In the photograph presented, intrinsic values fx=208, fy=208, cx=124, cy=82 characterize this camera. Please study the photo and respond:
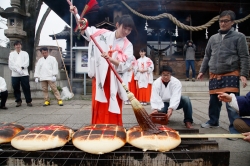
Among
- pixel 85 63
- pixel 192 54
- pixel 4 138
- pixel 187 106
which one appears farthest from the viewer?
pixel 192 54

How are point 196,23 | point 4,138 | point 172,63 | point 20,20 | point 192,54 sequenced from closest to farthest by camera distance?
point 4,138, point 20,20, point 192,54, point 172,63, point 196,23

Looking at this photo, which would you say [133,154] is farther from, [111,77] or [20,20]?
[20,20]

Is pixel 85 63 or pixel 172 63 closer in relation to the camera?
pixel 85 63

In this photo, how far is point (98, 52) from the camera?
3273 millimetres

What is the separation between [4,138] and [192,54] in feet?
34.9

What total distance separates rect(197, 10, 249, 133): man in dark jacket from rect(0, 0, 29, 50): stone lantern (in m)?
8.16

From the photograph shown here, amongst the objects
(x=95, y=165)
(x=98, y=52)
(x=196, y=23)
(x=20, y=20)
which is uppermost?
(x=196, y=23)

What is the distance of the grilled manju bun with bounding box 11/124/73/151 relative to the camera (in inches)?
79.5

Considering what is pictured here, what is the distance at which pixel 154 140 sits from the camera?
2.03 meters

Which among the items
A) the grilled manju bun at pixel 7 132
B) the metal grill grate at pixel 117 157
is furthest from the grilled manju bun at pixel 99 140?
the grilled manju bun at pixel 7 132

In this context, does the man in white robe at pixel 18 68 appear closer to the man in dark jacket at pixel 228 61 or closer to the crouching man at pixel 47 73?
the crouching man at pixel 47 73

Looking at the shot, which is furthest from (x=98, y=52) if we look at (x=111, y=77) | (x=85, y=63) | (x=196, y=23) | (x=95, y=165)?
(x=196, y=23)

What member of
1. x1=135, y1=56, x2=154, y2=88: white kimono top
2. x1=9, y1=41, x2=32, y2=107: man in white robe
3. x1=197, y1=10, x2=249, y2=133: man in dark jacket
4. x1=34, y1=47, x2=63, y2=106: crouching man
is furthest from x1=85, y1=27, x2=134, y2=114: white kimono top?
x1=135, y1=56, x2=154, y2=88: white kimono top

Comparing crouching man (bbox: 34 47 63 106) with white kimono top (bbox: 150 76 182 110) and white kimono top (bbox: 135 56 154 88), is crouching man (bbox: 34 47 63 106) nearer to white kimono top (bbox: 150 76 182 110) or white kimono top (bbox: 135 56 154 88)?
white kimono top (bbox: 135 56 154 88)
